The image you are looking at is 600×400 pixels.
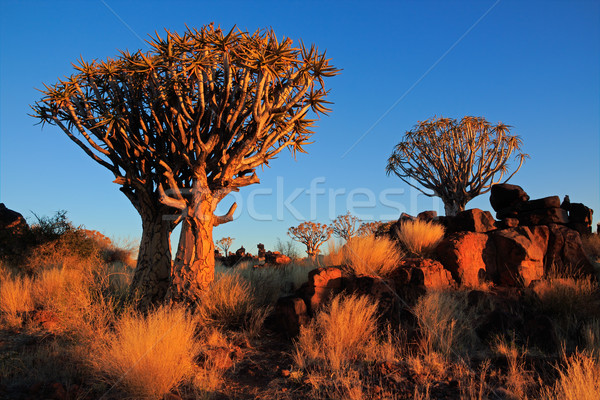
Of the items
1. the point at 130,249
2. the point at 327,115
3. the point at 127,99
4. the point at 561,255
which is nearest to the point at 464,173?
the point at 561,255

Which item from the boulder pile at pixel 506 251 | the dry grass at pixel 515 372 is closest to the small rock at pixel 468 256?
the boulder pile at pixel 506 251

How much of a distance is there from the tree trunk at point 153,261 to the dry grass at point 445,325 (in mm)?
5701

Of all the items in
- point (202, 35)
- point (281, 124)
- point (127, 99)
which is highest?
point (202, 35)

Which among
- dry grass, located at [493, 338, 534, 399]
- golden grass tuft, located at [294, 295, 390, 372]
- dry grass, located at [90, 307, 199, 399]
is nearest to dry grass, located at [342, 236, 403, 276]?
golden grass tuft, located at [294, 295, 390, 372]

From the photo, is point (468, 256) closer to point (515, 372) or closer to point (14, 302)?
point (515, 372)

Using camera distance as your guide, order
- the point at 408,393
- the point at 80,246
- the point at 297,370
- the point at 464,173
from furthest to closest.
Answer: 1. the point at 464,173
2. the point at 80,246
3. the point at 297,370
4. the point at 408,393

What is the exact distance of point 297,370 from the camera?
16.0 feet

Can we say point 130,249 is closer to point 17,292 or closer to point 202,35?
point 17,292

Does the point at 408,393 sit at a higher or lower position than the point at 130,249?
lower

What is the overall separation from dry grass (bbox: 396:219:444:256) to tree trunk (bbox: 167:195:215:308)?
468cm

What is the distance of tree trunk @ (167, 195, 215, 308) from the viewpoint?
7.60 m

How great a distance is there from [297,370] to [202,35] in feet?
20.4

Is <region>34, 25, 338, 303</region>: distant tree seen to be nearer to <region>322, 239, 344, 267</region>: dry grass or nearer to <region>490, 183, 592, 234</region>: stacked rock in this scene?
<region>322, 239, 344, 267</region>: dry grass

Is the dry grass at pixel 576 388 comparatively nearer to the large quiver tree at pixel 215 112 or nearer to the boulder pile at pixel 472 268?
the boulder pile at pixel 472 268
